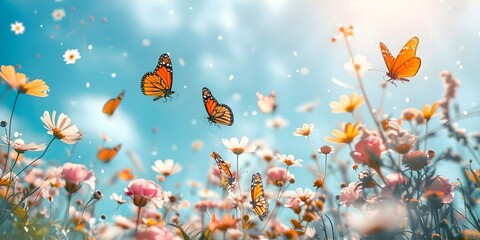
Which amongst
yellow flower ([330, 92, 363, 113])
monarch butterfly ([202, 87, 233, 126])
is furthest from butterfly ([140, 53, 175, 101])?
yellow flower ([330, 92, 363, 113])

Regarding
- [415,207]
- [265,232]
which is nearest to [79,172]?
[265,232]

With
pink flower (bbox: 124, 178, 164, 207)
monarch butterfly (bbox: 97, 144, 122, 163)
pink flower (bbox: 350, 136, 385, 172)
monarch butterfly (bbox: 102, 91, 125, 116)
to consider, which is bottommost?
pink flower (bbox: 124, 178, 164, 207)

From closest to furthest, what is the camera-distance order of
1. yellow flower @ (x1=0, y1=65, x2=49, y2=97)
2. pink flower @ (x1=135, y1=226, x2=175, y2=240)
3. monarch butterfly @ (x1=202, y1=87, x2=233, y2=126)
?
pink flower @ (x1=135, y1=226, x2=175, y2=240), yellow flower @ (x1=0, y1=65, x2=49, y2=97), monarch butterfly @ (x1=202, y1=87, x2=233, y2=126)

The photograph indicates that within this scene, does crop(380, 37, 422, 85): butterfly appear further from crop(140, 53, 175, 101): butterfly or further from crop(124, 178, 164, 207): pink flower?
crop(140, 53, 175, 101): butterfly

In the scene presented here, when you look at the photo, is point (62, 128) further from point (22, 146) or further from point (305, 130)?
point (305, 130)

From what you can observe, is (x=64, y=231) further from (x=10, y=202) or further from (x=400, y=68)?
(x=400, y=68)

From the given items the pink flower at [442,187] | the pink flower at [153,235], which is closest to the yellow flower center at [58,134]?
the pink flower at [153,235]

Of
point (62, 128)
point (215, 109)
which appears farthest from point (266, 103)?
point (62, 128)
